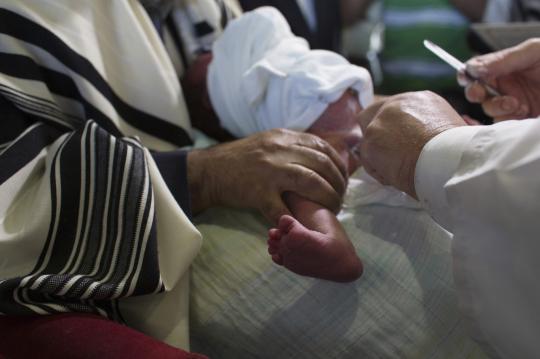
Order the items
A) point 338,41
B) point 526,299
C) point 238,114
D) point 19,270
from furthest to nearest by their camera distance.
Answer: point 338,41 < point 238,114 < point 19,270 < point 526,299

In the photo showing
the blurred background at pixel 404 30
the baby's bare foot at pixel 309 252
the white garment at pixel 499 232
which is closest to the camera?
the white garment at pixel 499 232

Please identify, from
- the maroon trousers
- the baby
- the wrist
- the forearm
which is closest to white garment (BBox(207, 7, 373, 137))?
the baby

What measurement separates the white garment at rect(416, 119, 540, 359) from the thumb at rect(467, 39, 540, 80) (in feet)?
1.21

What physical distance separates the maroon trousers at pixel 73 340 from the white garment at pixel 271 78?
1.48ft

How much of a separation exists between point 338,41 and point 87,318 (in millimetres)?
1157

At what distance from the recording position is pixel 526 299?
1.39 ft

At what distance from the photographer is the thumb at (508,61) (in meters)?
0.78

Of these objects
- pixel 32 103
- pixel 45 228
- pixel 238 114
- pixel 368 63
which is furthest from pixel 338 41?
pixel 45 228

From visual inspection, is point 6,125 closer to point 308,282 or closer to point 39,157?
point 39,157

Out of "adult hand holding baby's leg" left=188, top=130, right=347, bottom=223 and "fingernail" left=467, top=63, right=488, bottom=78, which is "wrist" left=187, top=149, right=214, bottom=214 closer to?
"adult hand holding baby's leg" left=188, top=130, right=347, bottom=223

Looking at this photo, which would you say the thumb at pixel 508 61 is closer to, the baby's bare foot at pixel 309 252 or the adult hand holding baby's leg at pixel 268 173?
the adult hand holding baby's leg at pixel 268 173

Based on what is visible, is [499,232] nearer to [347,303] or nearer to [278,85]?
[347,303]

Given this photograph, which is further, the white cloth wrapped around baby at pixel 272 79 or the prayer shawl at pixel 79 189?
the white cloth wrapped around baby at pixel 272 79

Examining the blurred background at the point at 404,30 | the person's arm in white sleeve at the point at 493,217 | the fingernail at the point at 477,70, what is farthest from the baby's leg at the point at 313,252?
the blurred background at the point at 404,30
